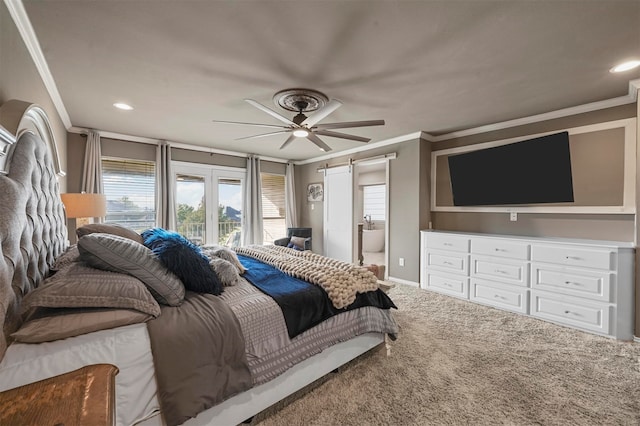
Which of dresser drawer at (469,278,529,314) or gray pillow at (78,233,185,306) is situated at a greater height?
gray pillow at (78,233,185,306)

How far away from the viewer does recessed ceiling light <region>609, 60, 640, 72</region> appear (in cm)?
216

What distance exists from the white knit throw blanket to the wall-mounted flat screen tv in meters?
2.49

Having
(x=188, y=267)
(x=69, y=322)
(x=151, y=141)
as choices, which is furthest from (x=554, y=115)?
(x=151, y=141)

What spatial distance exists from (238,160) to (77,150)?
244 cm

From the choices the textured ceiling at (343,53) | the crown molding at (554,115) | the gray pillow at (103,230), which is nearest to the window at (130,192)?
the textured ceiling at (343,53)

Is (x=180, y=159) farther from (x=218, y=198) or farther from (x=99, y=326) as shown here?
(x=99, y=326)

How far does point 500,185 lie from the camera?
3.57 metres

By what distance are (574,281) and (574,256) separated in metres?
0.26

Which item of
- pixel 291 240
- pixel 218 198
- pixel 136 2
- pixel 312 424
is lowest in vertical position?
pixel 312 424

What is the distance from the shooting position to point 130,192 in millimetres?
4324

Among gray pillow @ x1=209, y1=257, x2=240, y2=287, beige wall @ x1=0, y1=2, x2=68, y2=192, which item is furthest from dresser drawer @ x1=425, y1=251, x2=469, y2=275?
beige wall @ x1=0, y1=2, x2=68, y2=192

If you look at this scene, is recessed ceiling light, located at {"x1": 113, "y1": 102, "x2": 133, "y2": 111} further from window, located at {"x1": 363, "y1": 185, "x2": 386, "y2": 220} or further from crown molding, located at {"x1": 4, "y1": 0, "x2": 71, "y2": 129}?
window, located at {"x1": 363, "y1": 185, "x2": 386, "y2": 220}

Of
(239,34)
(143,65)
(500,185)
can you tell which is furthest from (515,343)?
(143,65)

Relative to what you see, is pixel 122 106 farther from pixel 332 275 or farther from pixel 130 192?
pixel 332 275
